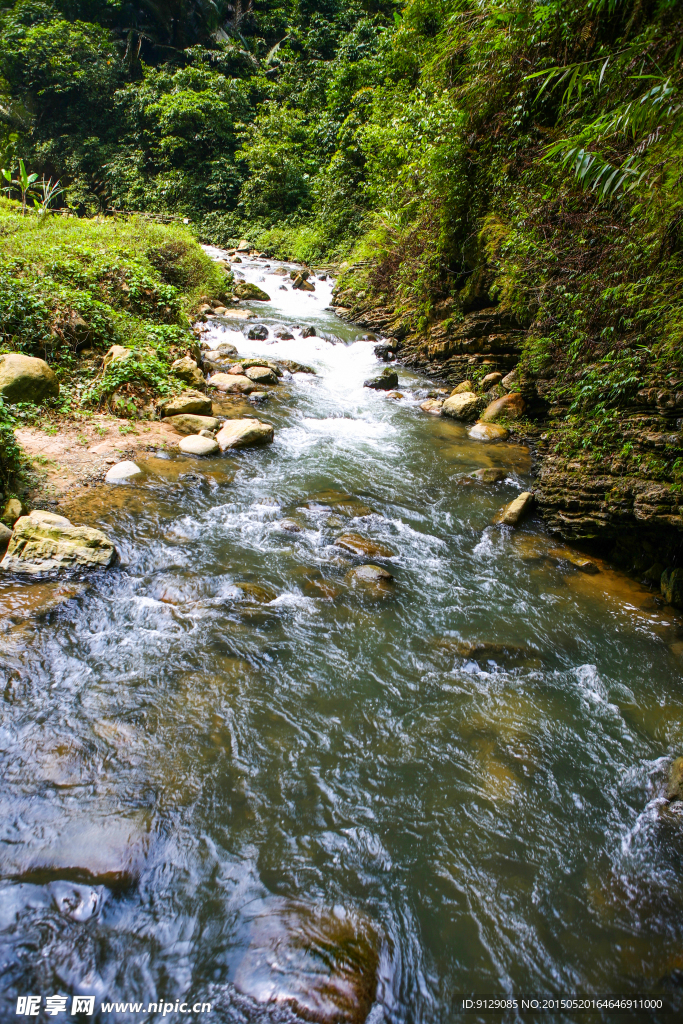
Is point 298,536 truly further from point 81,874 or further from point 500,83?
point 500,83

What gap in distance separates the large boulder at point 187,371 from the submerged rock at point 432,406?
3832 mm

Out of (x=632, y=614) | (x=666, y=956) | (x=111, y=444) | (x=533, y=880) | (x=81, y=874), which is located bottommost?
(x=111, y=444)

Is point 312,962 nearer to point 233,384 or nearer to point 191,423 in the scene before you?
point 191,423

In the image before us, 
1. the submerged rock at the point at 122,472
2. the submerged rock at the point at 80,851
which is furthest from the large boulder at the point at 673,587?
the submerged rock at the point at 122,472

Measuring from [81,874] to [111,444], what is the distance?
4.75 m

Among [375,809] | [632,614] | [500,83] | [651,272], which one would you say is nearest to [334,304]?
[500,83]

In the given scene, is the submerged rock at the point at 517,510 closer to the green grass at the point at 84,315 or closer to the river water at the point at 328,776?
the river water at the point at 328,776

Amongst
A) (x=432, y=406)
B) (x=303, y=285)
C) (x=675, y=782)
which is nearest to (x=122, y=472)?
(x=675, y=782)

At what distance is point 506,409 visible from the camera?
307 inches

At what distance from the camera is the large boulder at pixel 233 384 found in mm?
8127

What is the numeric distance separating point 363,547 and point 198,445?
2.78m

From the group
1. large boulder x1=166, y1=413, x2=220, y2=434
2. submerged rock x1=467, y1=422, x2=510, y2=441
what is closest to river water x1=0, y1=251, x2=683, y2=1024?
large boulder x1=166, y1=413, x2=220, y2=434

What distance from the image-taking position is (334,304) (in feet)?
49.9

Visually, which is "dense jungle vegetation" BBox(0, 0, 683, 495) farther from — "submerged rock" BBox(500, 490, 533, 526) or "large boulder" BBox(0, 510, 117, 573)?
"large boulder" BBox(0, 510, 117, 573)
